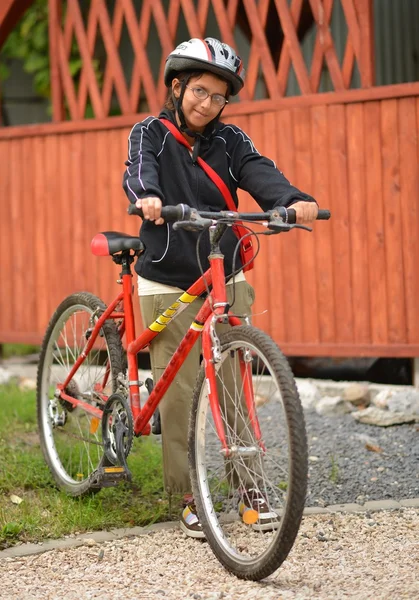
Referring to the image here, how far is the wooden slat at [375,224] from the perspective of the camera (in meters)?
6.89

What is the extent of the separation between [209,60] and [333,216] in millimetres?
3144

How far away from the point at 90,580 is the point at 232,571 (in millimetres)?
544

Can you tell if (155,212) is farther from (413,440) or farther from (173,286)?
(413,440)

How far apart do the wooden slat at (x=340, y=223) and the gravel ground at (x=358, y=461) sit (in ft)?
2.19

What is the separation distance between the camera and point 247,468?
3834 mm

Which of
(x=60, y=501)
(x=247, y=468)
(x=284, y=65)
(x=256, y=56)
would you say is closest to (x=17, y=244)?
(x=256, y=56)

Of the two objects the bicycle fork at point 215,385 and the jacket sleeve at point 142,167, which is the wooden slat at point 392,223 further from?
the bicycle fork at point 215,385

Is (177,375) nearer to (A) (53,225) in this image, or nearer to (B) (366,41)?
(B) (366,41)

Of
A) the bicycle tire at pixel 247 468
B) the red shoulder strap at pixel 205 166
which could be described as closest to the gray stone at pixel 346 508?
the bicycle tire at pixel 247 468

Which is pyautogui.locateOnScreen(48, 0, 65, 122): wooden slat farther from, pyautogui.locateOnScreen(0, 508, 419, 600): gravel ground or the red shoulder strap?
pyautogui.locateOnScreen(0, 508, 419, 600): gravel ground

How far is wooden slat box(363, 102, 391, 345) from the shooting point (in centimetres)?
689

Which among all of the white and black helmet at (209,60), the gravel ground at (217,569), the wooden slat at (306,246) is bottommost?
the gravel ground at (217,569)

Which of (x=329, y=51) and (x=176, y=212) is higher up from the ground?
(x=329, y=51)

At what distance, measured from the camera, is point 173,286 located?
4.41 meters
